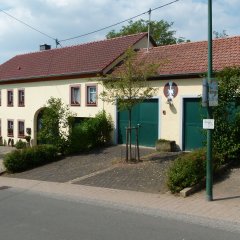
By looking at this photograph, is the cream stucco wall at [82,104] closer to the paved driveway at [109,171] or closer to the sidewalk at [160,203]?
the paved driveway at [109,171]

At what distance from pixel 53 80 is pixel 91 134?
23.3ft

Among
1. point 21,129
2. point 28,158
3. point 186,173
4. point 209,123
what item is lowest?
point 28,158

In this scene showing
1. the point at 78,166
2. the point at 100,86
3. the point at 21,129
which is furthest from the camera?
the point at 21,129

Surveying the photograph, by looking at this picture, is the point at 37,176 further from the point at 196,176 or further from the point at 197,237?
the point at 197,237

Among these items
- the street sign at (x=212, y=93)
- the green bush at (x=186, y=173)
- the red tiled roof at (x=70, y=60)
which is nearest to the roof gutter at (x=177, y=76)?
the red tiled roof at (x=70, y=60)

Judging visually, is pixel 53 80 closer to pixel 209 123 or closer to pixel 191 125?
pixel 191 125

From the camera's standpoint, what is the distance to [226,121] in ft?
48.9

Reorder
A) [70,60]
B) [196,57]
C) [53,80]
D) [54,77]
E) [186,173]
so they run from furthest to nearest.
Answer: [70,60] → [53,80] → [54,77] → [196,57] → [186,173]

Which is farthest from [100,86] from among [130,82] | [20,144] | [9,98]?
[9,98]

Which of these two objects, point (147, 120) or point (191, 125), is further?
point (147, 120)

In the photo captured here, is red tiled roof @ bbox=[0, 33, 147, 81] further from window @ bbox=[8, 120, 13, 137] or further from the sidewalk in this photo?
the sidewalk

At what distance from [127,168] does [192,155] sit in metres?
3.88

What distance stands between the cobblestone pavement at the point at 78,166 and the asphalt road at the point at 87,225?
542 cm

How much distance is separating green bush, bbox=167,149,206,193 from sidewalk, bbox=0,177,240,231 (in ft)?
1.41
